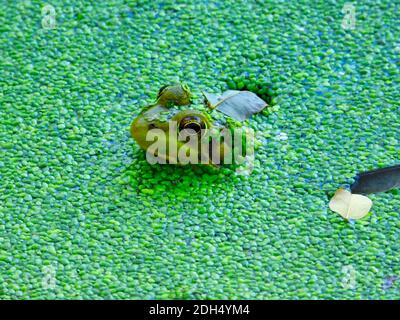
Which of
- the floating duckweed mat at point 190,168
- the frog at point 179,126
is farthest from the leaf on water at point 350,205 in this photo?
the frog at point 179,126

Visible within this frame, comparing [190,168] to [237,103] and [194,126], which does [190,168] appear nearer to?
[194,126]

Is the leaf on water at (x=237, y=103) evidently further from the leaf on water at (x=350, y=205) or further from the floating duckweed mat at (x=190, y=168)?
the leaf on water at (x=350, y=205)

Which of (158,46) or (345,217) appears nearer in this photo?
(345,217)

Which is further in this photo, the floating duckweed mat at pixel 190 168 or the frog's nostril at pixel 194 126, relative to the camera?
the frog's nostril at pixel 194 126

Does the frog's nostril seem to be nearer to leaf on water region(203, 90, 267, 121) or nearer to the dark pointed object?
leaf on water region(203, 90, 267, 121)

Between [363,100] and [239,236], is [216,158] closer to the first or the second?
[239,236]

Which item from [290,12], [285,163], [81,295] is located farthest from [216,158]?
[290,12]
